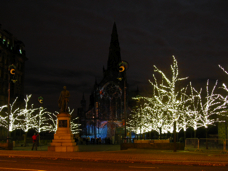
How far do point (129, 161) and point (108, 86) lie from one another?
84.4m

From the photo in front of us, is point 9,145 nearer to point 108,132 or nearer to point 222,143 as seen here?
point 222,143

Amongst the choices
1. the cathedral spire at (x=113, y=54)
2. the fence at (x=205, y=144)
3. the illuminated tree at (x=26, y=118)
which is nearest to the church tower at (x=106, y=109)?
the cathedral spire at (x=113, y=54)

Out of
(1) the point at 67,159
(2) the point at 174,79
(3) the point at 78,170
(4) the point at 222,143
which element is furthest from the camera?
(2) the point at 174,79

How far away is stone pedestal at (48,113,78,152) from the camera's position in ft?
84.2

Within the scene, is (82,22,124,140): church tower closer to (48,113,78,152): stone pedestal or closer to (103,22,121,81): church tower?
(103,22,121,81): church tower

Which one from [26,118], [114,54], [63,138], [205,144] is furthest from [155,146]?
[114,54]

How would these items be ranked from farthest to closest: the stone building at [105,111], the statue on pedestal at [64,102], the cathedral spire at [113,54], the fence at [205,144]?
1. the cathedral spire at [113,54]
2. the stone building at [105,111]
3. the statue on pedestal at [64,102]
4. the fence at [205,144]

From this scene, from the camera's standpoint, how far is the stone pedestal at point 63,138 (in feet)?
84.2

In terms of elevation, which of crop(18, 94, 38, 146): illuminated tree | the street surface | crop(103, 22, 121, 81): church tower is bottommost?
the street surface

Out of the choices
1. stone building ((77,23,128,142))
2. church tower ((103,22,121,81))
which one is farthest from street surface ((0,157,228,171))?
church tower ((103,22,121,81))

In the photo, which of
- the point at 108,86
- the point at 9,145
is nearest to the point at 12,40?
the point at 108,86

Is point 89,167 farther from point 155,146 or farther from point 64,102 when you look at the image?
point 155,146

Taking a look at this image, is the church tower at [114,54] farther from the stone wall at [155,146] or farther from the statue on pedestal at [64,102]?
the statue on pedestal at [64,102]

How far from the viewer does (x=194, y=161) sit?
17.1 meters
